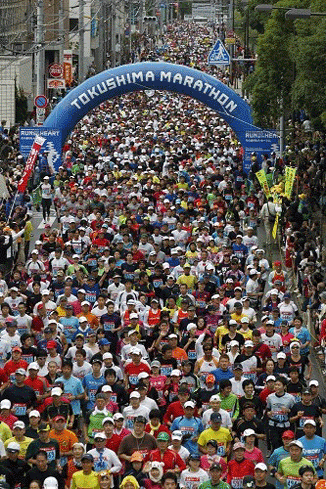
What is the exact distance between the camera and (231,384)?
15.2 m

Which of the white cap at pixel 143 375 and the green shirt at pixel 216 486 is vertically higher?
the white cap at pixel 143 375

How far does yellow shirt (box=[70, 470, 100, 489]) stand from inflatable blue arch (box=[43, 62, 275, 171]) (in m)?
23.6

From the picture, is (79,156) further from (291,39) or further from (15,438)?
(15,438)

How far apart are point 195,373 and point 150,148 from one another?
87.3 feet

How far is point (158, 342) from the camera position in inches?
695

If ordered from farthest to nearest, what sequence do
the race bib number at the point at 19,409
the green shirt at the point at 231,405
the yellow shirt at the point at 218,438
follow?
the race bib number at the point at 19,409, the green shirt at the point at 231,405, the yellow shirt at the point at 218,438

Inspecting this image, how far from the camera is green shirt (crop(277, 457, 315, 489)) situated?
13039 millimetres

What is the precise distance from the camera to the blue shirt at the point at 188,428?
14.3m

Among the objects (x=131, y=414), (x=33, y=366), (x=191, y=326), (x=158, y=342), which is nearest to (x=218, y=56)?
(x=191, y=326)

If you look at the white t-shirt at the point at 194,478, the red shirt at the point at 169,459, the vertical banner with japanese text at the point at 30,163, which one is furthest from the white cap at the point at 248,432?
the vertical banner with japanese text at the point at 30,163

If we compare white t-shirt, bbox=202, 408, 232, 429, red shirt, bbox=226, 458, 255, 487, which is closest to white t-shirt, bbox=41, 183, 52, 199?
white t-shirt, bbox=202, 408, 232, 429

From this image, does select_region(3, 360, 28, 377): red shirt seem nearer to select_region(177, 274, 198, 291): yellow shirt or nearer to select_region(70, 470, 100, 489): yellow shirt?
select_region(70, 470, 100, 489): yellow shirt

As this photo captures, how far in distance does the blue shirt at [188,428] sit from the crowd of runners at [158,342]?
0.01m

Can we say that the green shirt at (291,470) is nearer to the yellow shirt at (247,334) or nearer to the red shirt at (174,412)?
the red shirt at (174,412)
